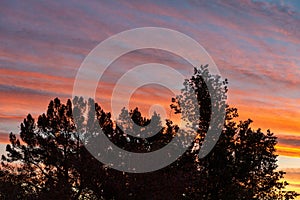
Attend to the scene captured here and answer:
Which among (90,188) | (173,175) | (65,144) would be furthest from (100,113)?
(173,175)

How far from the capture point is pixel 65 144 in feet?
165

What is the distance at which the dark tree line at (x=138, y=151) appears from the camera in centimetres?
3441

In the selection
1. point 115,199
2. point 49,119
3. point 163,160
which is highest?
point 49,119

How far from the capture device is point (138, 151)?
3606 centimetres

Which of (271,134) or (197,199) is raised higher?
(271,134)

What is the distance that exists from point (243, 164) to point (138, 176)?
403 inches

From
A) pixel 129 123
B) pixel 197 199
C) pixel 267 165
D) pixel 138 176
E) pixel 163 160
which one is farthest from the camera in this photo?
pixel 129 123

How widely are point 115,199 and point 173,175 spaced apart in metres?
3.92

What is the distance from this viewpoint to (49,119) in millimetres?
52031

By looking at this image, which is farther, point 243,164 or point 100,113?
point 100,113

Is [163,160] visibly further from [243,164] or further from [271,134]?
[271,134]

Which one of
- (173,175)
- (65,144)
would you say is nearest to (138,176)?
(173,175)

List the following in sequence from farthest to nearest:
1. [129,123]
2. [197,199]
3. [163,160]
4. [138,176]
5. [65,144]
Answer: [65,144] < [129,123] < [197,199] < [163,160] < [138,176]

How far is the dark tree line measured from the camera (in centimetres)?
3441
